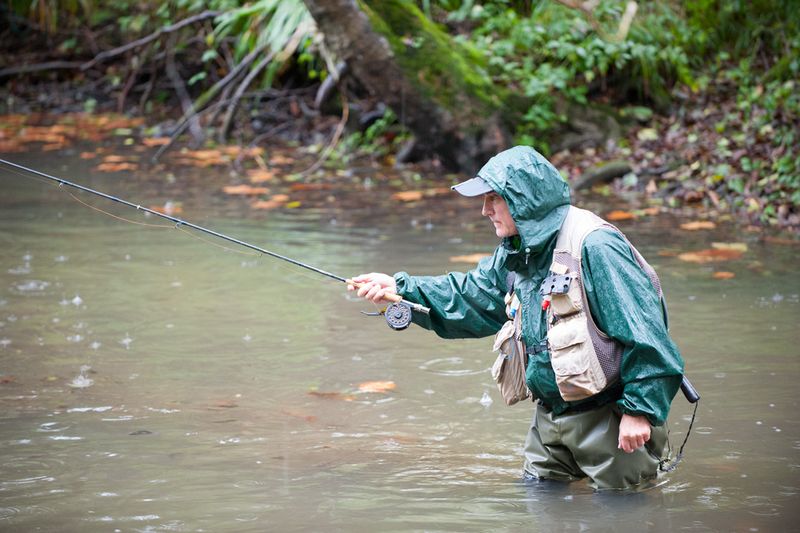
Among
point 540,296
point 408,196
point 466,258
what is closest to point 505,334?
point 540,296

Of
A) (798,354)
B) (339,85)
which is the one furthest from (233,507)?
(339,85)

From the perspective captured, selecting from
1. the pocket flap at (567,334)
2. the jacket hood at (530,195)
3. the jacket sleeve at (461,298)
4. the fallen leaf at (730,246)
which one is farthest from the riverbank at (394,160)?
the pocket flap at (567,334)

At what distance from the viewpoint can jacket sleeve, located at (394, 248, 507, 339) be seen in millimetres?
4102

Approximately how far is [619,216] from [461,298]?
5198 millimetres

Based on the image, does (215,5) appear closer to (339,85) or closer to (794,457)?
(339,85)

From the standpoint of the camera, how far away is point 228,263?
8.01 m

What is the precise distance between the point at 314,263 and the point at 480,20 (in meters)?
6.39

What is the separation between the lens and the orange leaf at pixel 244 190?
10523mm

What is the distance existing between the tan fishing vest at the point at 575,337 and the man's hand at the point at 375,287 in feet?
2.38

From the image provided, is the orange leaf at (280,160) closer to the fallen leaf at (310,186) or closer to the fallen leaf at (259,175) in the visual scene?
the fallen leaf at (259,175)

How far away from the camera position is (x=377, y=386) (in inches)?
213

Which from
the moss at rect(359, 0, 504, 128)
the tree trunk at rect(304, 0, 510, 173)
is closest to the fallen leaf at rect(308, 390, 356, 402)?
the tree trunk at rect(304, 0, 510, 173)

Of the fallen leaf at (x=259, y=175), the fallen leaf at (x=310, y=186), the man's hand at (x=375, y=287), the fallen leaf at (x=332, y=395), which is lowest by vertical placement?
the fallen leaf at (x=332, y=395)

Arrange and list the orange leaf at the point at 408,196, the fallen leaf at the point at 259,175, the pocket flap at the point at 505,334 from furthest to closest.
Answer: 1. the fallen leaf at the point at 259,175
2. the orange leaf at the point at 408,196
3. the pocket flap at the point at 505,334
